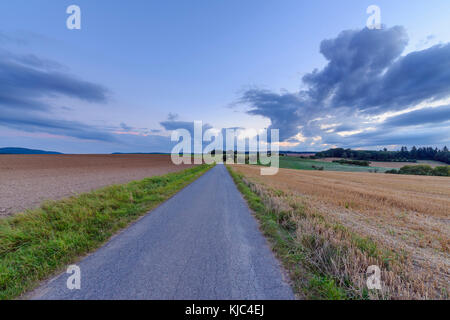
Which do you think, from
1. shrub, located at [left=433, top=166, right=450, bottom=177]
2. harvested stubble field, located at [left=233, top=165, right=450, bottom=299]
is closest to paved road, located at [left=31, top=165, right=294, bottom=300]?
harvested stubble field, located at [left=233, top=165, right=450, bottom=299]

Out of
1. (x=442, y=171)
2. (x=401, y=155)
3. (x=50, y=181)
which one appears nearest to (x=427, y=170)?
(x=442, y=171)

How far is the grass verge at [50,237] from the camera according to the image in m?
2.84

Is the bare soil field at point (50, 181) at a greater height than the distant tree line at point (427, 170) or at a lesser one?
greater

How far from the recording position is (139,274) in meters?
2.92

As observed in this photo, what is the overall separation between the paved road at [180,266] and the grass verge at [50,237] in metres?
0.38

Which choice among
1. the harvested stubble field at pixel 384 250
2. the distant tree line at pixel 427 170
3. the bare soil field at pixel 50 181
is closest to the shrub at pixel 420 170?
the distant tree line at pixel 427 170

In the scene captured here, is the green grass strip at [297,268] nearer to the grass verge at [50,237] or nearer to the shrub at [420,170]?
the grass verge at [50,237]

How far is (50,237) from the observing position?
3.89 metres

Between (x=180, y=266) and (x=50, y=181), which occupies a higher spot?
(x=180, y=266)

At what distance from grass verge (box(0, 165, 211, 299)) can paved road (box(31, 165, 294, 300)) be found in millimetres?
378

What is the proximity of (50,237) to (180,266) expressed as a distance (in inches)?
142

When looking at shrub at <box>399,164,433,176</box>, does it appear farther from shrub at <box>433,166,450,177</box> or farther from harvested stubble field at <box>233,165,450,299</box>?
harvested stubble field at <box>233,165,450,299</box>

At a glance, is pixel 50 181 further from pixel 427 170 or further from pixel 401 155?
pixel 401 155
